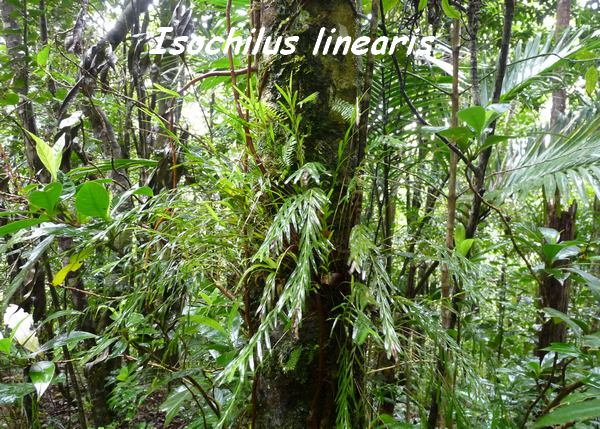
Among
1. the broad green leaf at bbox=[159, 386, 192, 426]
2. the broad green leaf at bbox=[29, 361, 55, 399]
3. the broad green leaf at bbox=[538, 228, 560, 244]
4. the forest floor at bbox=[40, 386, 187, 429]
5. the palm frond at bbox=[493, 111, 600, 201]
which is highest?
the palm frond at bbox=[493, 111, 600, 201]

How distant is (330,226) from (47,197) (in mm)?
529

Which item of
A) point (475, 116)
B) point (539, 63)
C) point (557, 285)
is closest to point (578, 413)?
point (475, 116)

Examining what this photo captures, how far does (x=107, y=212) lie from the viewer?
0.83m

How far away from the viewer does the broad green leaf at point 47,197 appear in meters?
0.80

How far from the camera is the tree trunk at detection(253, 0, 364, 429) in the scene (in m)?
0.79

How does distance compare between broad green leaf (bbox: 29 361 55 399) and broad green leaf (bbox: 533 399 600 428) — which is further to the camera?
broad green leaf (bbox: 29 361 55 399)

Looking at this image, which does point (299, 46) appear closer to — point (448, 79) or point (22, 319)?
point (448, 79)

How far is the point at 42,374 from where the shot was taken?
1103 mm

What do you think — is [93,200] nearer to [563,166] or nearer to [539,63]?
[563,166]

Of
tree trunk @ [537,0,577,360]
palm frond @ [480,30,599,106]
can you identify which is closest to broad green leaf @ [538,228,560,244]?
palm frond @ [480,30,599,106]

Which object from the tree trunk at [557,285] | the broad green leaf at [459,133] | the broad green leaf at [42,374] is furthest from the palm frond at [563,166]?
the broad green leaf at [42,374]

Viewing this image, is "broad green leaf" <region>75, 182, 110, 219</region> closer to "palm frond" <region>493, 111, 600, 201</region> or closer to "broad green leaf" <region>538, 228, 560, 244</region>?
"palm frond" <region>493, 111, 600, 201</region>

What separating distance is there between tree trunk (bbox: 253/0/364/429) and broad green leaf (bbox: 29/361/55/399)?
1.96 feet

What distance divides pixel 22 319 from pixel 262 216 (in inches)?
30.9
